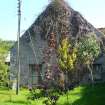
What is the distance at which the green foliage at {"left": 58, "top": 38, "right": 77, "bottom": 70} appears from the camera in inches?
641

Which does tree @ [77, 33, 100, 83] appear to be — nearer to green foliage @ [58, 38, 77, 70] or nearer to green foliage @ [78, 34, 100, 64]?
green foliage @ [78, 34, 100, 64]

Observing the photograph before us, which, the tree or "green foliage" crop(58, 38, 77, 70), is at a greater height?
the tree

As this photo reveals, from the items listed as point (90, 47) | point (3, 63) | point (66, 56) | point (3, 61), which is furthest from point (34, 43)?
point (66, 56)

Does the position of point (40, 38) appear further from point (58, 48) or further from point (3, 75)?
point (58, 48)

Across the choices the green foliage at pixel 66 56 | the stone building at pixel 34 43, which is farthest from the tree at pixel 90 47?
the green foliage at pixel 66 56

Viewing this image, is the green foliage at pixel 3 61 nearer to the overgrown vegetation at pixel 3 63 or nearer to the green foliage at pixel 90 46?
→ the overgrown vegetation at pixel 3 63

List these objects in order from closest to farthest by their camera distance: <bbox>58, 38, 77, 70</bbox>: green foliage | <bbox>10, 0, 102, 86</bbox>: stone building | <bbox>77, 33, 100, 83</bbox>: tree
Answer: <bbox>58, 38, 77, 70</bbox>: green foliage
<bbox>77, 33, 100, 83</bbox>: tree
<bbox>10, 0, 102, 86</bbox>: stone building

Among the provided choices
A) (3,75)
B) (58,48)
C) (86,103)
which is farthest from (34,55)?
(58,48)

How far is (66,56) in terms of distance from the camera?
16531 millimetres

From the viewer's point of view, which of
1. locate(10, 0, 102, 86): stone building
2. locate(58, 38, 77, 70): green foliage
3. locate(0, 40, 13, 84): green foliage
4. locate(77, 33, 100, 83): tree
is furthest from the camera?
locate(10, 0, 102, 86): stone building

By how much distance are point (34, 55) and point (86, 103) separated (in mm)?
15930

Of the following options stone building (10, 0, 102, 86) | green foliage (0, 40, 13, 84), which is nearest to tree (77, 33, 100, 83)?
stone building (10, 0, 102, 86)

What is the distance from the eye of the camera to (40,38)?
122 feet

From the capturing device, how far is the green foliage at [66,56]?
1628 centimetres
